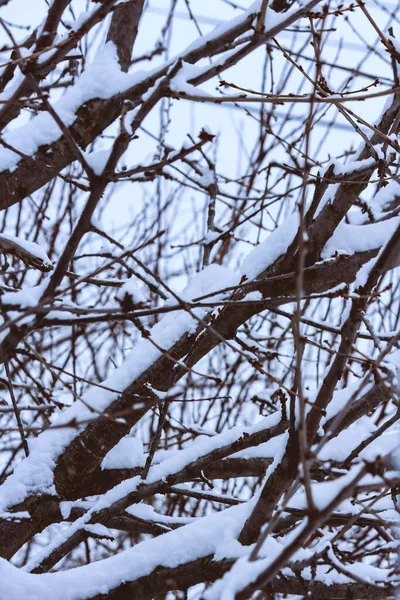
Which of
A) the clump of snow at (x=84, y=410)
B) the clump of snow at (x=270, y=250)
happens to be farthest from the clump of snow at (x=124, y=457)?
the clump of snow at (x=270, y=250)

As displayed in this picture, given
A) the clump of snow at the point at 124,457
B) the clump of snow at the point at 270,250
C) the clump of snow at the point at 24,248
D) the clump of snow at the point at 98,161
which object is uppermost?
the clump of snow at the point at 270,250

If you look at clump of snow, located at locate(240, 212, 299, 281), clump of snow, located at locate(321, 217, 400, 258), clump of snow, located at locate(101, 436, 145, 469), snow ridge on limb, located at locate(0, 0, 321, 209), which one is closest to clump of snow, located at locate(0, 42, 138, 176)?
snow ridge on limb, located at locate(0, 0, 321, 209)

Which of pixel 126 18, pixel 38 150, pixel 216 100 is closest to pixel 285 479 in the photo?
pixel 216 100

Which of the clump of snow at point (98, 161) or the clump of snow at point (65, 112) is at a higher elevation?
the clump of snow at point (65, 112)

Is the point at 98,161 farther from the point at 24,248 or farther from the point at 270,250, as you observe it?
the point at 270,250

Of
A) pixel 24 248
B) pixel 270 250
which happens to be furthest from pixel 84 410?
pixel 270 250

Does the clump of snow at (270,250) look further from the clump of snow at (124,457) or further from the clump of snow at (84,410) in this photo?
the clump of snow at (124,457)

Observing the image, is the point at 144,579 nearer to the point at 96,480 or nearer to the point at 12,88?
the point at 96,480

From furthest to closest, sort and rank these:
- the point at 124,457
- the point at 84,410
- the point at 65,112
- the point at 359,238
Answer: the point at 124,457
the point at 359,238
the point at 84,410
the point at 65,112

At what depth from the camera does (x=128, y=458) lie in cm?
258

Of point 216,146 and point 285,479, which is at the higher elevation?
point 216,146

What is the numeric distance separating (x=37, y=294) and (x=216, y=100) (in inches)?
27.3

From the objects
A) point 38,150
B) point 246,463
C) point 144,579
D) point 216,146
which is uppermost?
point 216,146

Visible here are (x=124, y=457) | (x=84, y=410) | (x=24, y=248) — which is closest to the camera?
(x=24, y=248)
